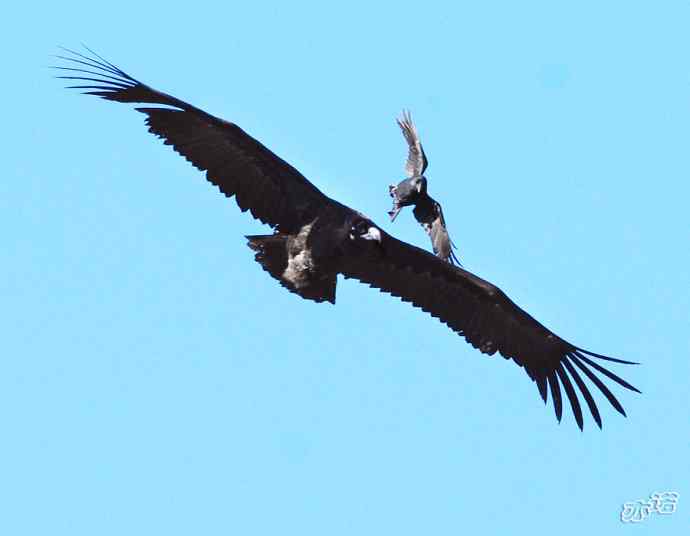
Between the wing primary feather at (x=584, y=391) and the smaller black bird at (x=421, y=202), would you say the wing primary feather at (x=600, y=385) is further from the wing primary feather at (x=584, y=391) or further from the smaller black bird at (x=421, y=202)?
the smaller black bird at (x=421, y=202)

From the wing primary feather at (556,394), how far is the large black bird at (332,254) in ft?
0.04

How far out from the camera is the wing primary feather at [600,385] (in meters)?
18.8

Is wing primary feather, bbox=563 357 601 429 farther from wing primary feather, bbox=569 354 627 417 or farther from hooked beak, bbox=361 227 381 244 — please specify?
hooked beak, bbox=361 227 381 244

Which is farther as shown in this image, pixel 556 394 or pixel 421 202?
pixel 421 202

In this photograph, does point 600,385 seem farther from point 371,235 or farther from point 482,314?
point 371,235

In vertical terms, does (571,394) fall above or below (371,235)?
below

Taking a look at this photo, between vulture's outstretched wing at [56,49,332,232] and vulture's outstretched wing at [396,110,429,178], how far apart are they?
4.21 meters

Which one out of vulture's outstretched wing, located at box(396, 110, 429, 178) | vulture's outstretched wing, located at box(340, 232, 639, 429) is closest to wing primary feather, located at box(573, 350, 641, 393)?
vulture's outstretched wing, located at box(340, 232, 639, 429)

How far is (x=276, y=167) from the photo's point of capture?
18047 millimetres

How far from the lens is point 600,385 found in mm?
19016

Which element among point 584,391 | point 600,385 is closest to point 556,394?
point 584,391

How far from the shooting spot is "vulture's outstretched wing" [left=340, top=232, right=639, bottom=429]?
752 inches

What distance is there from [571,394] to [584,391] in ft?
0.58

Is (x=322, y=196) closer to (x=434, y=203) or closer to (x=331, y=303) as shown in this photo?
(x=331, y=303)
